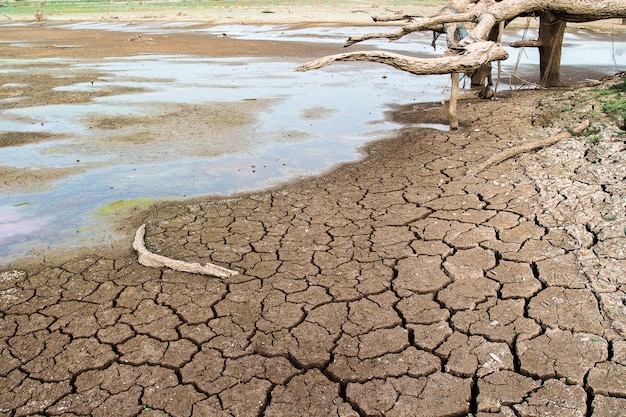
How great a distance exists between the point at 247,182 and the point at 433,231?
2361mm

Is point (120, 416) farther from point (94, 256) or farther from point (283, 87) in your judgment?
point (283, 87)

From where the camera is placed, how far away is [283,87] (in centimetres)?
1202

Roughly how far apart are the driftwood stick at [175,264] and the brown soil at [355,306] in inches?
2.8

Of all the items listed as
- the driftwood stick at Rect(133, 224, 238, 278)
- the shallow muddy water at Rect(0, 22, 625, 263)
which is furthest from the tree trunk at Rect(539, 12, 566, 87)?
the driftwood stick at Rect(133, 224, 238, 278)

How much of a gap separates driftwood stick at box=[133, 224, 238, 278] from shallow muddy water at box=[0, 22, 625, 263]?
60cm

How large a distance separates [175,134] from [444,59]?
4.02 metres

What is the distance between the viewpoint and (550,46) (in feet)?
31.7

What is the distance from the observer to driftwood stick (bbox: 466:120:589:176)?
6.06 metres

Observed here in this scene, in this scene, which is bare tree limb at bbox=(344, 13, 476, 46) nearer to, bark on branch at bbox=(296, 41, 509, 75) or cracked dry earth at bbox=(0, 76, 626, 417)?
bark on branch at bbox=(296, 41, 509, 75)

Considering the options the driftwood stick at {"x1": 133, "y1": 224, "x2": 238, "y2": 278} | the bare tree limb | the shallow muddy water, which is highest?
the bare tree limb

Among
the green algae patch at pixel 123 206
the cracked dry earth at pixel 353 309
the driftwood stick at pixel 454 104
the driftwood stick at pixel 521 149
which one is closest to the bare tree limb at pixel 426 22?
the driftwood stick at pixel 454 104

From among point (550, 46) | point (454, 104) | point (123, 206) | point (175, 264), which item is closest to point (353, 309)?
point (175, 264)

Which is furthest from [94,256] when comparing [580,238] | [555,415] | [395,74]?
[395,74]

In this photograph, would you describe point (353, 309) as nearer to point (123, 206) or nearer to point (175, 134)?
point (123, 206)
